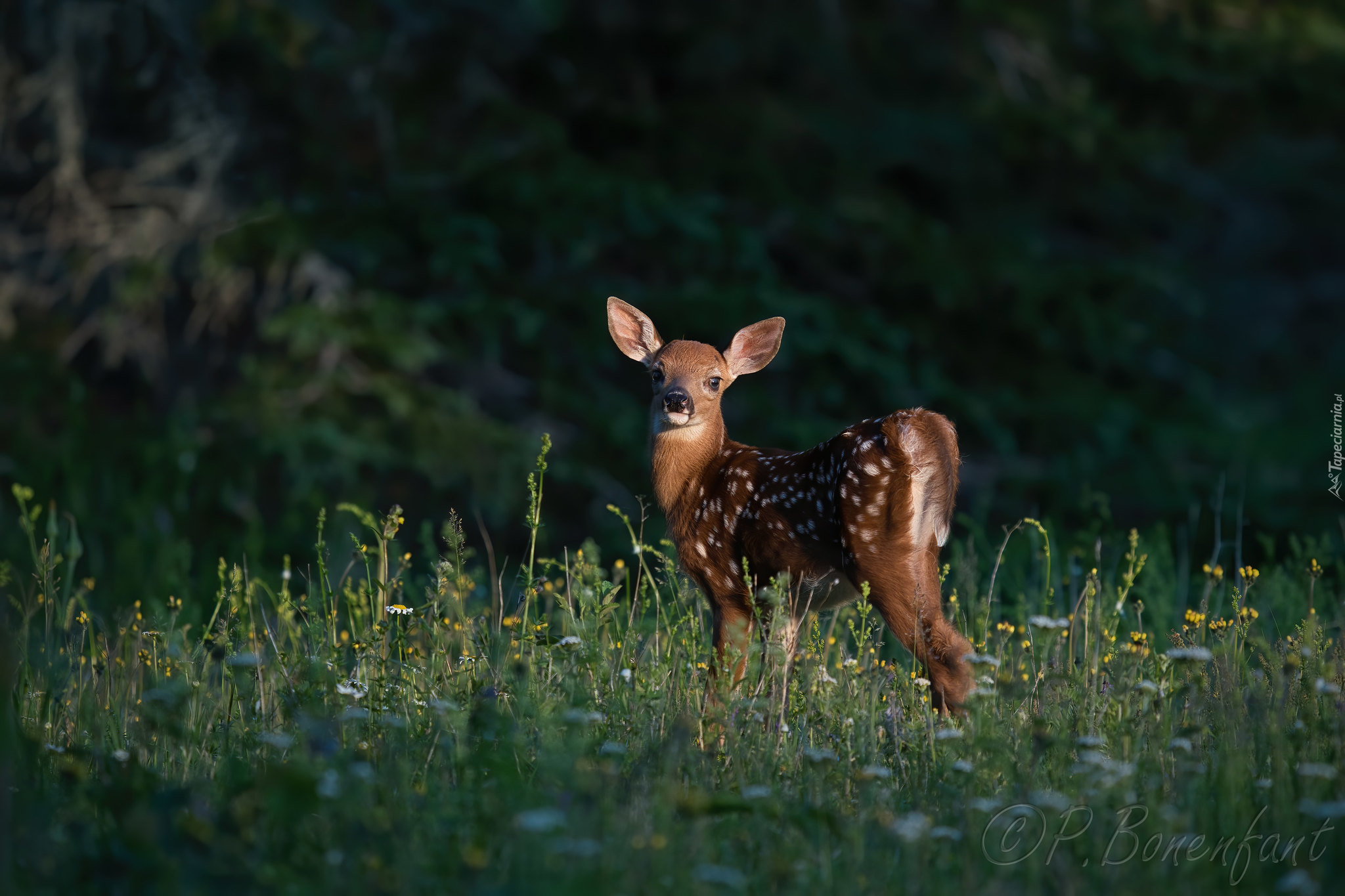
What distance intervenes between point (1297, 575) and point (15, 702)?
4.65 m

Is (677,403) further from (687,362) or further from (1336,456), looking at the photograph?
(1336,456)

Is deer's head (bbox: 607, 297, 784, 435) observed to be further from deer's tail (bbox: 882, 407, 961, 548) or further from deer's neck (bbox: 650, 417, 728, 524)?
deer's tail (bbox: 882, 407, 961, 548)

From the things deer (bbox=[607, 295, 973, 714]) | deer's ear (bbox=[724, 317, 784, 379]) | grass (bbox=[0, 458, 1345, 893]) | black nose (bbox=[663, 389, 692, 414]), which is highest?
deer's ear (bbox=[724, 317, 784, 379])

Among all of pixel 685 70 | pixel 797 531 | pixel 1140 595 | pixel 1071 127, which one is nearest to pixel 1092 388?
pixel 1071 127

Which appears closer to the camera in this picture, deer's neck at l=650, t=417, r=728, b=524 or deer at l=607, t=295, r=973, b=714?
deer at l=607, t=295, r=973, b=714

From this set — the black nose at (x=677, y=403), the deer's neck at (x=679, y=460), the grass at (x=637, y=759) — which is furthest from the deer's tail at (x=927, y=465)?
the deer's neck at (x=679, y=460)

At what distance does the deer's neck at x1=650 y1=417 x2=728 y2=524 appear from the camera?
530 cm

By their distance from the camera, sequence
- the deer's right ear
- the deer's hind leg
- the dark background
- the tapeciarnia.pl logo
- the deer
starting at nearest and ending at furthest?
the deer's hind leg, the deer, the deer's right ear, the tapeciarnia.pl logo, the dark background

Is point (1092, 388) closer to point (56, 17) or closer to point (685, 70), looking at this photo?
point (685, 70)

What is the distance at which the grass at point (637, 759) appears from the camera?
2623 millimetres

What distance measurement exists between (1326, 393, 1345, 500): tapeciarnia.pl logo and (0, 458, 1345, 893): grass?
8.74ft

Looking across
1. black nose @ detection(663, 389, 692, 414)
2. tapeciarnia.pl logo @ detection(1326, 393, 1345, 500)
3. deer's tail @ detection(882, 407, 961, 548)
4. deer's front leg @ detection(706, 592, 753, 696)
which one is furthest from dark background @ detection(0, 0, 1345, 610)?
deer's tail @ detection(882, 407, 961, 548)

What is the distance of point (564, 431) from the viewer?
8.76 meters

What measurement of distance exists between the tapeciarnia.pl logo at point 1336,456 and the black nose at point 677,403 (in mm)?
3326
